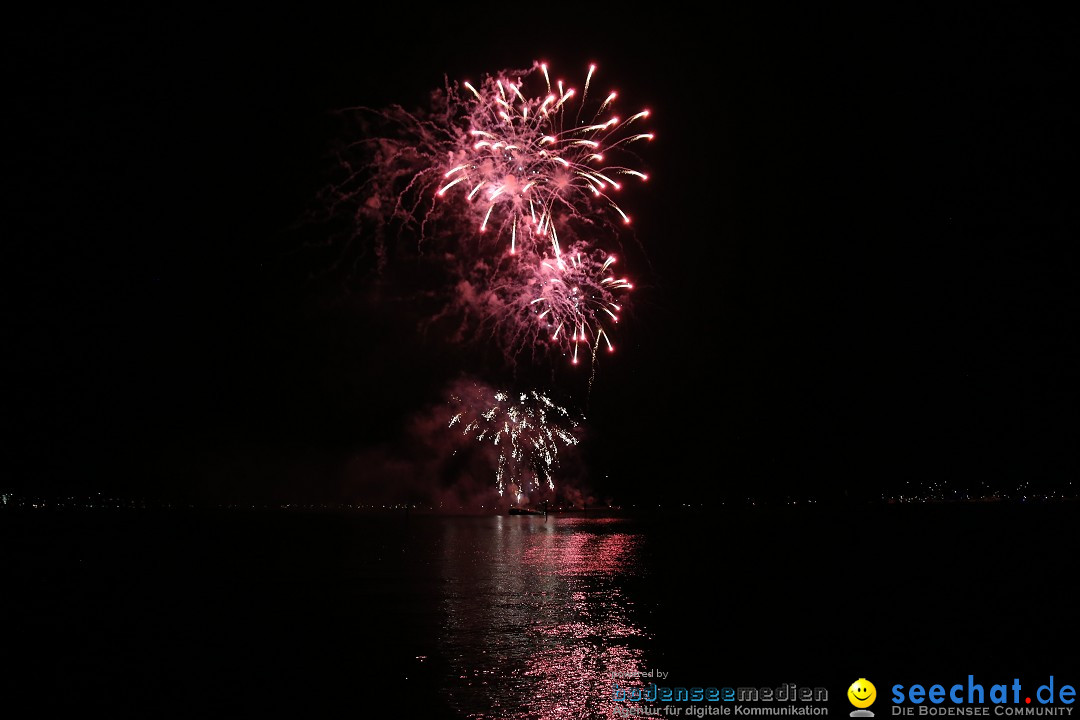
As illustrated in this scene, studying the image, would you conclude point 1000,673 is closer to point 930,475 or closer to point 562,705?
point 562,705

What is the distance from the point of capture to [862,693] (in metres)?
10.1

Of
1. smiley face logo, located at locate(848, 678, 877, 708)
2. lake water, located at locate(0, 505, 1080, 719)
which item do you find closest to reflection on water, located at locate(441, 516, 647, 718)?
lake water, located at locate(0, 505, 1080, 719)

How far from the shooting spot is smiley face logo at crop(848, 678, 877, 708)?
9.79 metres

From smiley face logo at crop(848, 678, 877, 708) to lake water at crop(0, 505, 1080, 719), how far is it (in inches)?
5.8

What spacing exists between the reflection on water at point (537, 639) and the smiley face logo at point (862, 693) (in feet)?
9.26

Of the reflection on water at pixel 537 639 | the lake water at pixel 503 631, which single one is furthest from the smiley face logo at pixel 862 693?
the reflection on water at pixel 537 639

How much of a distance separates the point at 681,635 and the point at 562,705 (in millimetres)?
4985

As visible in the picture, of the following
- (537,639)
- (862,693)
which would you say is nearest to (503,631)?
(537,639)

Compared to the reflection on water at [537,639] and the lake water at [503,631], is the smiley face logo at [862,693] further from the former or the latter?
the reflection on water at [537,639]

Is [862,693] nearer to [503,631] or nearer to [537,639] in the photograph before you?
[537,639]

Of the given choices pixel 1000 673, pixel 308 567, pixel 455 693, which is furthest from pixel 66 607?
pixel 1000 673

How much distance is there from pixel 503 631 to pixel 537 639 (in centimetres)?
98

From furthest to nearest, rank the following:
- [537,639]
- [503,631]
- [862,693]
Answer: [503,631] → [537,639] → [862,693]

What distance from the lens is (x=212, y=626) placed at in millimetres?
15391
